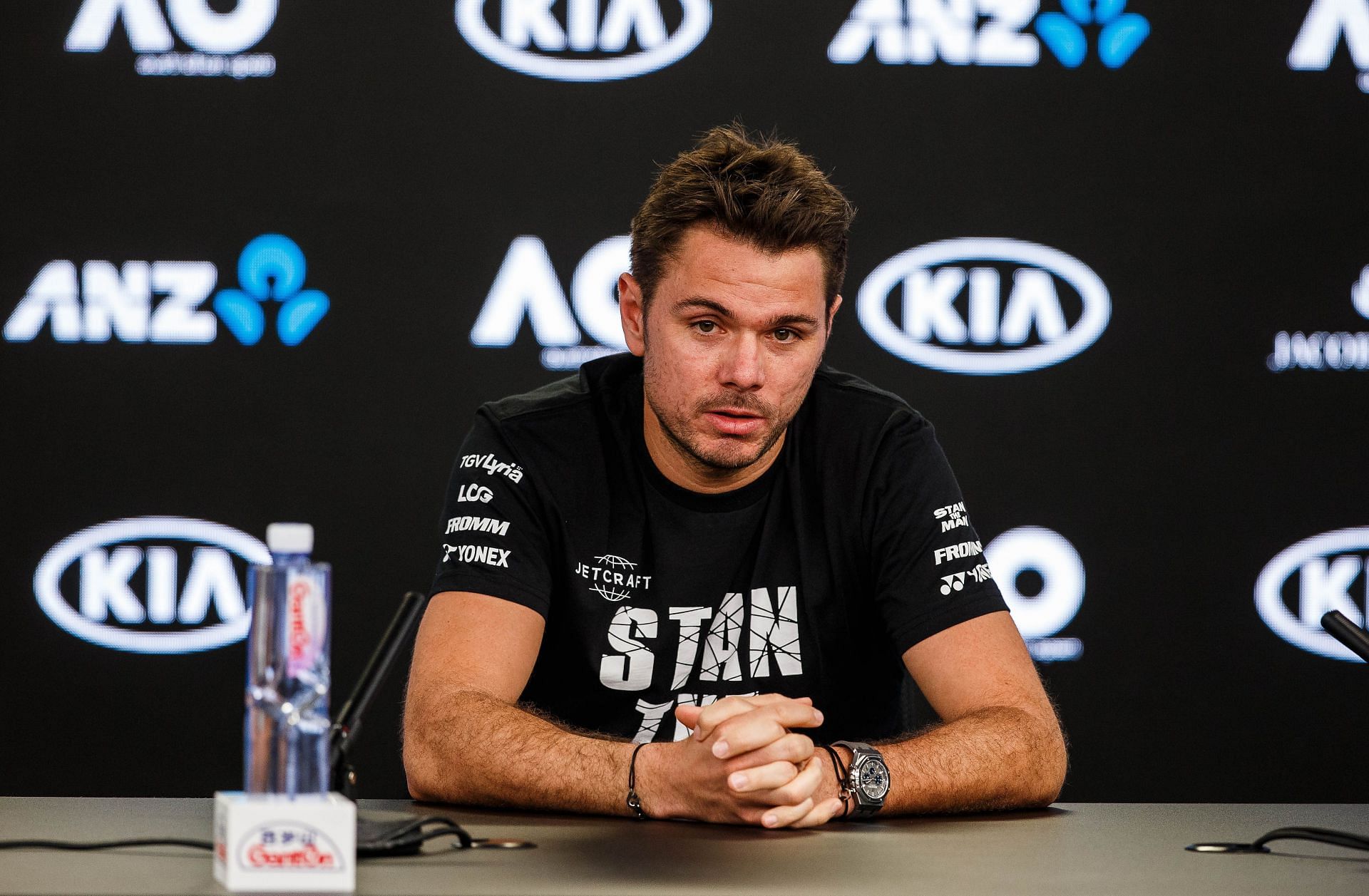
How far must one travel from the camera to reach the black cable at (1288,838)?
45.2 inches

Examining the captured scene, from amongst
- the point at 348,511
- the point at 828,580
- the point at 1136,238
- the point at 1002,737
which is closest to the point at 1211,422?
the point at 1136,238

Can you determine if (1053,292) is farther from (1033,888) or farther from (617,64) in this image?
(1033,888)

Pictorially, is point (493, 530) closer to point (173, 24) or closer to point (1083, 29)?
point (173, 24)

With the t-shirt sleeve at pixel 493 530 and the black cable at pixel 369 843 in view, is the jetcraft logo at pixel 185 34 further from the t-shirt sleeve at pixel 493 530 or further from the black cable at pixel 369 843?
the black cable at pixel 369 843

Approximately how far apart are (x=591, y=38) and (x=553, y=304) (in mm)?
479

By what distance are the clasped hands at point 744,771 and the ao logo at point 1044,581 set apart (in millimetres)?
1266

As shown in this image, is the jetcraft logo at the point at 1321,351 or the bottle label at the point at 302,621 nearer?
the bottle label at the point at 302,621

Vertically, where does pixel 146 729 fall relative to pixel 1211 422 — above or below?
below

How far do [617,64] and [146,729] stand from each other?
142 centimetres

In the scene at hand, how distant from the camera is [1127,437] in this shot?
251 centimetres

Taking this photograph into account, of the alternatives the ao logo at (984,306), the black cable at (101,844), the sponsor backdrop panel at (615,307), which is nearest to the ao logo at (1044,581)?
the sponsor backdrop panel at (615,307)

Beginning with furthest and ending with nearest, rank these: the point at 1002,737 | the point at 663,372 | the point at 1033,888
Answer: the point at 663,372 → the point at 1002,737 → the point at 1033,888

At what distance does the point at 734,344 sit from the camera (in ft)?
5.39

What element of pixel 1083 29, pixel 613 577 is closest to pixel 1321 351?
pixel 1083 29
